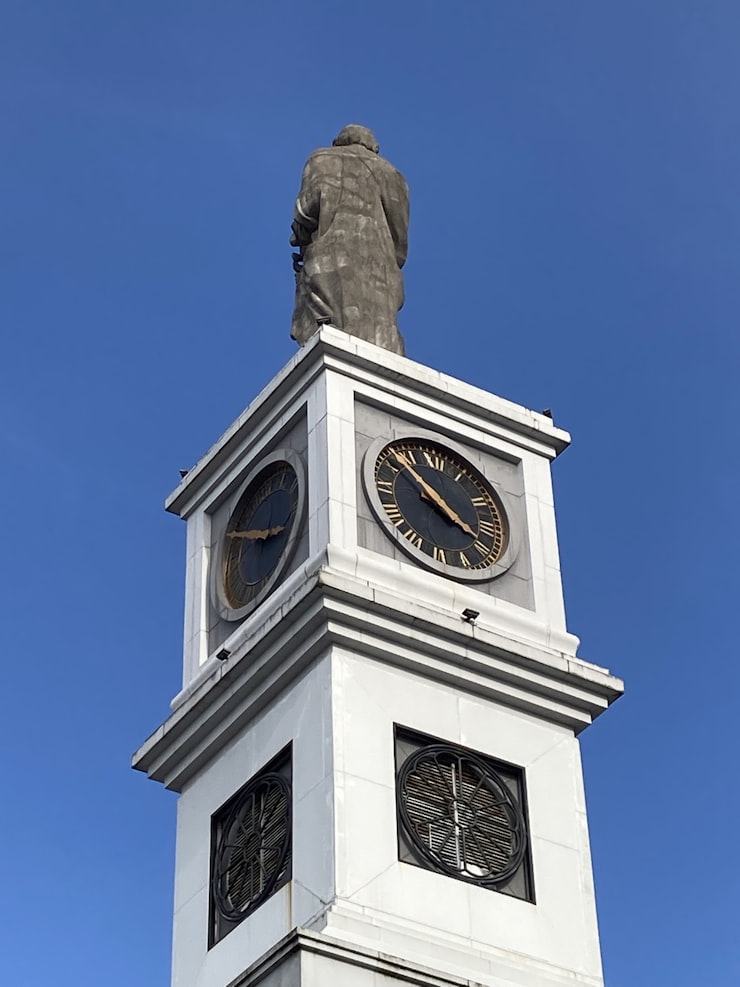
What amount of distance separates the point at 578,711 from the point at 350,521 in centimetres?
497

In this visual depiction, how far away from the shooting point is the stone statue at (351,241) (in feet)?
Result: 143

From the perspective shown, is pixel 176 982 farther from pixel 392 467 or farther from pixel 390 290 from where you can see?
pixel 390 290

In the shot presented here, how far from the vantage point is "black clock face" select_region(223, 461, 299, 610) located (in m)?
40.3

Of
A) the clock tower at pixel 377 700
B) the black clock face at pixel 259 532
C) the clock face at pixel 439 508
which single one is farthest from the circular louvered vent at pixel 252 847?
the clock face at pixel 439 508

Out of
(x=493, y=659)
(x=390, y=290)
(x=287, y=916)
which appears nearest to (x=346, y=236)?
(x=390, y=290)

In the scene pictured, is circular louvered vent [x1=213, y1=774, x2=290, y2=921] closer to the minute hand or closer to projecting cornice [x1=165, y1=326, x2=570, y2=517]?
the minute hand

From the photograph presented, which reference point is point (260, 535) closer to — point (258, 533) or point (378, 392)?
point (258, 533)

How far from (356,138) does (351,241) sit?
10.1 ft

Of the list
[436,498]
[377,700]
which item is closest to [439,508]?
[436,498]

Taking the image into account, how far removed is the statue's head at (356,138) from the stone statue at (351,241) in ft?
A: 0.06

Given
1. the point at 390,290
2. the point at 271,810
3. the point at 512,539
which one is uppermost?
the point at 390,290

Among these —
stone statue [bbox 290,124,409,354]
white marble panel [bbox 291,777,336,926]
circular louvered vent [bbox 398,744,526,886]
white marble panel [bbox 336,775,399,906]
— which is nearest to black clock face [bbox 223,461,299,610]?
stone statue [bbox 290,124,409,354]

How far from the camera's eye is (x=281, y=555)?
3988 cm

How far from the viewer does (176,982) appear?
37938mm
